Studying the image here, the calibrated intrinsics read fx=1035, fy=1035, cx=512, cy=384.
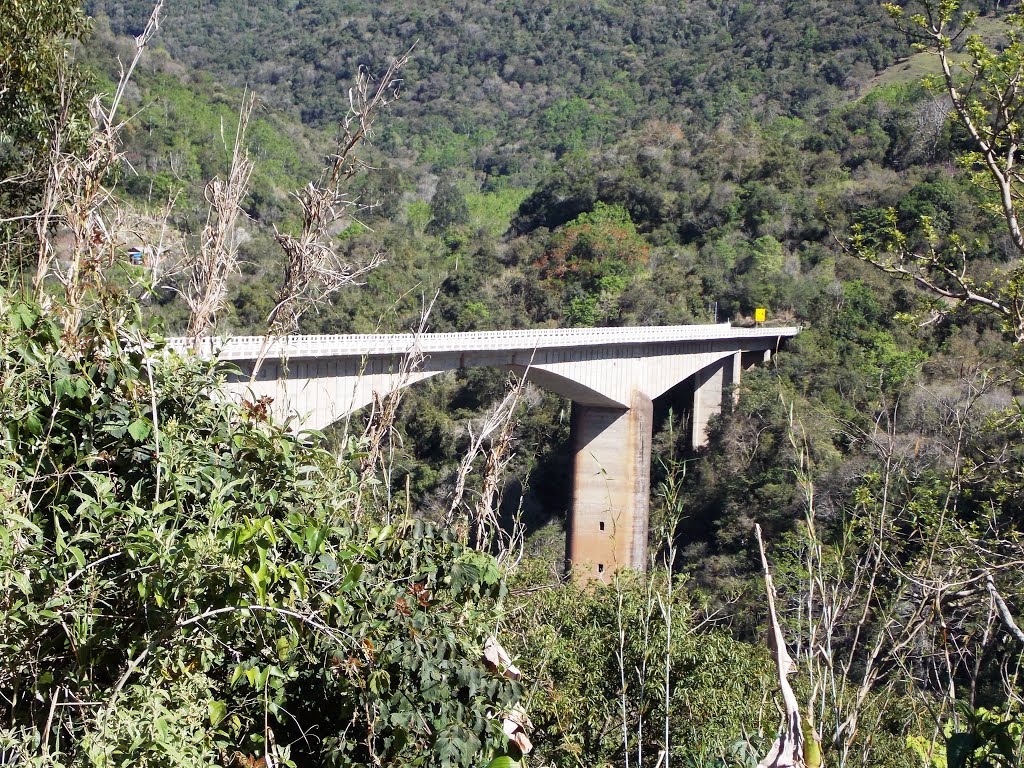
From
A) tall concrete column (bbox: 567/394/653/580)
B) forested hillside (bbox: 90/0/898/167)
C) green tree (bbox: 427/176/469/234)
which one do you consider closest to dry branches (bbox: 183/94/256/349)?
tall concrete column (bbox: 567/394/653/580)

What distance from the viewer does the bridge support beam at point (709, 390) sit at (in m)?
29.1

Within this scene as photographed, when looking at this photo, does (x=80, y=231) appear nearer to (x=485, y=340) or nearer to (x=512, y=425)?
(x=512, y=425)

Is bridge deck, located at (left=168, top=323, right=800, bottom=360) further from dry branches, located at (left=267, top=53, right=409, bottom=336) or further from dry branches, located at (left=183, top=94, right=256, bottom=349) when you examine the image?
dry branches, located at (left=183, top=94, right=256, bottom=349)

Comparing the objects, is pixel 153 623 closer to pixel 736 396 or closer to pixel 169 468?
pixel 169 468

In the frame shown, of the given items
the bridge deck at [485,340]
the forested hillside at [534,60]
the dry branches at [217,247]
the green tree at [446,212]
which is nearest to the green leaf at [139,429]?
the dry branches at [217,247]

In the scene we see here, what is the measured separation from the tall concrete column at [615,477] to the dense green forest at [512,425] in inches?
33.5

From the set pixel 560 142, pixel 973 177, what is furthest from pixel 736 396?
pixel 560 142

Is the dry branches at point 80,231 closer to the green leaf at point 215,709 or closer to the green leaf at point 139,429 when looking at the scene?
the green leaf at point 139,429

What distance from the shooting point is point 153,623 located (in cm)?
260

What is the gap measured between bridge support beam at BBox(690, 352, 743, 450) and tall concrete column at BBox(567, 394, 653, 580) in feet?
11.0

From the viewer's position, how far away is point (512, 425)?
4.05 meters

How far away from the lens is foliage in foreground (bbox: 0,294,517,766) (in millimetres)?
2465

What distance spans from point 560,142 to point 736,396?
135 ft

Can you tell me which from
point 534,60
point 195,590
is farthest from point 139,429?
point 534,60
